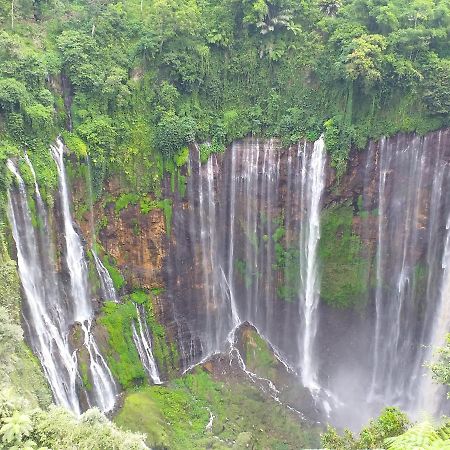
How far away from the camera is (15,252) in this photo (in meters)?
18.7

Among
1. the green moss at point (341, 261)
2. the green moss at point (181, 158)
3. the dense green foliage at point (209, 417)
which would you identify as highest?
the green moss at point (181, 158)

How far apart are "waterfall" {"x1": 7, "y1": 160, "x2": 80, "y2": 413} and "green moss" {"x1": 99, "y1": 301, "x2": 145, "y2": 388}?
180 centimetres

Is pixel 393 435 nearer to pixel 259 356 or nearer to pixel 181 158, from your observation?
pixel 259 356

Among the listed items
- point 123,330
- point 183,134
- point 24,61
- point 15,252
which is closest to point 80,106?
point 24,61

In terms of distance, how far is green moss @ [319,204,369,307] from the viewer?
2341 cm

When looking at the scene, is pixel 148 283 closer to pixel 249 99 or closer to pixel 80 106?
pixel 80 106

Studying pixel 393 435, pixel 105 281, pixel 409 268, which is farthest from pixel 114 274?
pixel 393 435

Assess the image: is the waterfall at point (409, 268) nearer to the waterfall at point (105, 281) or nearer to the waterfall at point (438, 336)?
the waterfall at point (438, 336)

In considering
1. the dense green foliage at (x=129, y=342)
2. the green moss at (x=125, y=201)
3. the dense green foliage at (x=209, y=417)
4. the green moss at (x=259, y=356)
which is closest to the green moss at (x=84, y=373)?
the dense green foliage at (x=129, y=342)

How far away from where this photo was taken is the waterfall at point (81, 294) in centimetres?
2053

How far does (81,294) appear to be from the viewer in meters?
21.3

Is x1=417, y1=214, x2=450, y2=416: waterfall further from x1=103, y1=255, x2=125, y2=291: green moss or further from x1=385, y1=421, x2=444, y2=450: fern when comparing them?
x1=385, y1=421, x2=444, y2=450: fern

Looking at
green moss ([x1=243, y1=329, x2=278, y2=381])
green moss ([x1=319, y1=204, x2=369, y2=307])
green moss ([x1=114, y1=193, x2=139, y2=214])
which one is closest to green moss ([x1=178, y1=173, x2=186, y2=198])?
green moss ([x1=114, y1=193, x2=139, y2=214])

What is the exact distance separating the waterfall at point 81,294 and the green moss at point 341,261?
34.7 ft
